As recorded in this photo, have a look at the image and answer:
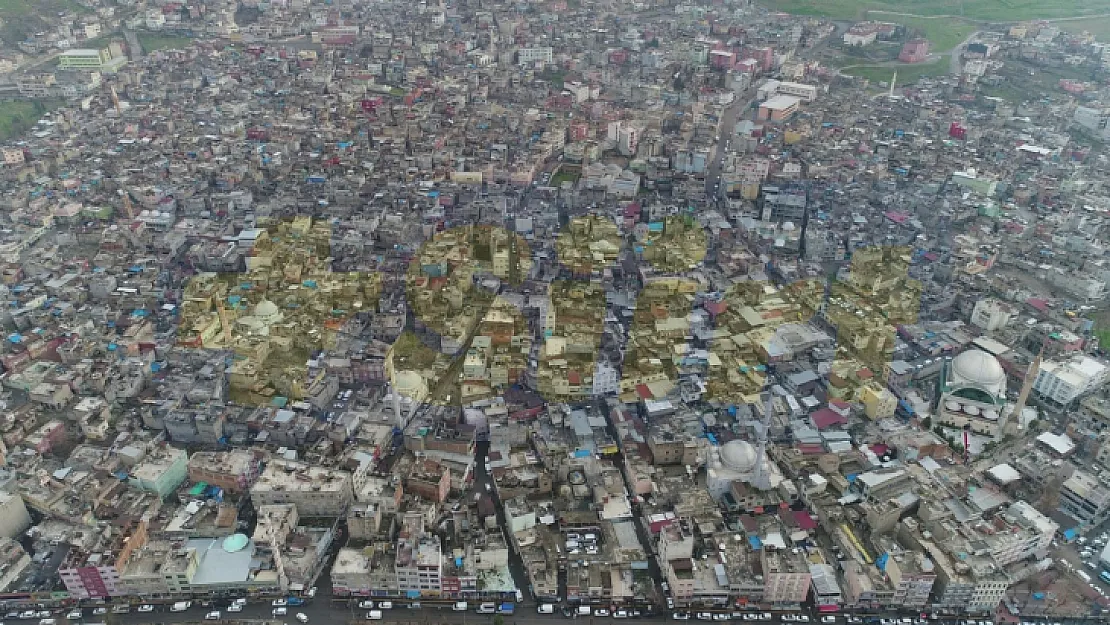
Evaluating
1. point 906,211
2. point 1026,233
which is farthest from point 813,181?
point 1026,233

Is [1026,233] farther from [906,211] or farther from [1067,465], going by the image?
[1067,465]

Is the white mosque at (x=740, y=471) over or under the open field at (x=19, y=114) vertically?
under

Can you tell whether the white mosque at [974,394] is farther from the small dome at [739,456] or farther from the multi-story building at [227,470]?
the multi-story building at [227,470]

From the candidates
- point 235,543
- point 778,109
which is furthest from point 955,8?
point 235,543

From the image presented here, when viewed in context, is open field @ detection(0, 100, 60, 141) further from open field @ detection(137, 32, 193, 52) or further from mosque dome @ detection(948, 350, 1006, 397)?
mosque dome @ detection(948, 350, 1006, 397)

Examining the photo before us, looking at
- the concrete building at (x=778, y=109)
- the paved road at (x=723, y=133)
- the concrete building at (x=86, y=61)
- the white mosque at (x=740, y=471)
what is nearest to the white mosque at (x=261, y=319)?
the white mosque at (x=740, y=471)

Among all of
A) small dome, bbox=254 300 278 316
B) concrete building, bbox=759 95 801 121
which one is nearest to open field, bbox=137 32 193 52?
small dome, bbox=254 300 278 316
